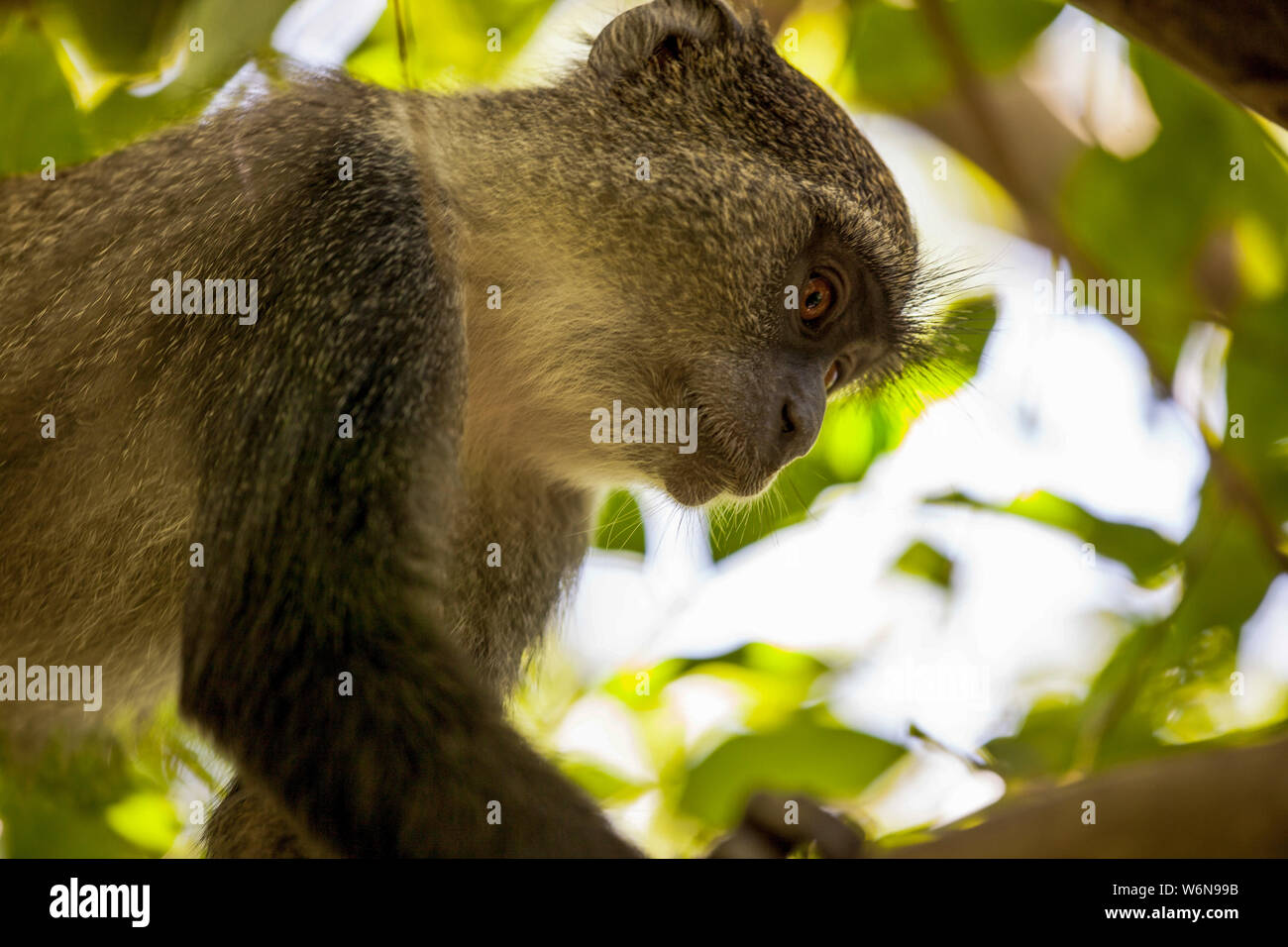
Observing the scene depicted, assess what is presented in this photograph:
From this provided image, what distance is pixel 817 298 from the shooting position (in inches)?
181

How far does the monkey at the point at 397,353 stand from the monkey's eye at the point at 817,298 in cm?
1

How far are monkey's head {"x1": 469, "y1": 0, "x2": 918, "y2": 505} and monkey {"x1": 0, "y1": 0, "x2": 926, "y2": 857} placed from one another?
0.01m

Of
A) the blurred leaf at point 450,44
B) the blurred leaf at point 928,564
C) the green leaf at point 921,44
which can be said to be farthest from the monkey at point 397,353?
the blurred leaf at point 928,564

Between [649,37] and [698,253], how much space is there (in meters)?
0.88

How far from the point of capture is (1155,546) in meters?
5.00

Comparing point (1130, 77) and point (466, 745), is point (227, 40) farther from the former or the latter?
point (1130, 77)

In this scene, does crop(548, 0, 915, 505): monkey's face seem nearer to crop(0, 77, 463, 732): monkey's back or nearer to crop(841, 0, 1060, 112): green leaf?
crop(0, 77, 463, 732): monkey's back

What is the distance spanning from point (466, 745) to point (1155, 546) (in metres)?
3.12

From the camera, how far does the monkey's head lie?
4.32m

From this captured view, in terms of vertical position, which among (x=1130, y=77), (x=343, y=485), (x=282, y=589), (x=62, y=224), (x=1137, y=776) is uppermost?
(x=1130, y=77)

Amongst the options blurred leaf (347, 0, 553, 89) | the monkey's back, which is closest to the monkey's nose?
the monkey's back

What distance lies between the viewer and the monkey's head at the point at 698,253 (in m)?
4.32
